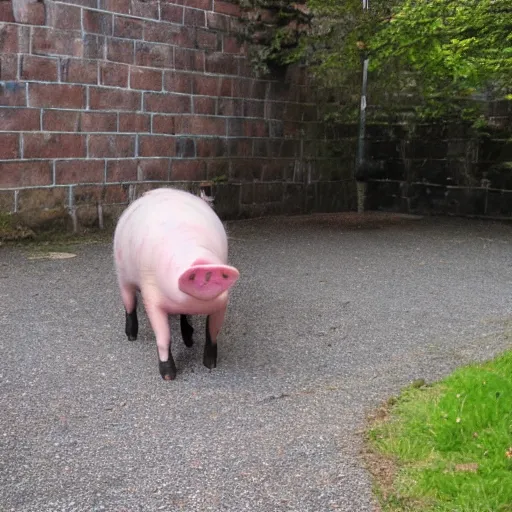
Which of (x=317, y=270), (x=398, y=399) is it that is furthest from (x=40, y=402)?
(x=317, y=270)

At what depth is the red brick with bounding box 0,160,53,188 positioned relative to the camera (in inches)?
273

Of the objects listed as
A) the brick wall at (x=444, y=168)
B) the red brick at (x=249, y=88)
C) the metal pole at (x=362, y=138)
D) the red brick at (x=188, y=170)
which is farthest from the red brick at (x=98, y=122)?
the brick wall at (x=444, y=168)

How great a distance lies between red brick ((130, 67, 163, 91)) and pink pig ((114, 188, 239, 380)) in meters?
4.16

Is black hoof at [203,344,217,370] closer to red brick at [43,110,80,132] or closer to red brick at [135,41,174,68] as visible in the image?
red brick at [43,110,80,132]

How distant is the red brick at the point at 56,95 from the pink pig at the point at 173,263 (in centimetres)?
350

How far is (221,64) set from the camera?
8875 millimetres

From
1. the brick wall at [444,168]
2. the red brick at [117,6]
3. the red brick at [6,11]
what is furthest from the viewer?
the brick wall at [444,168]

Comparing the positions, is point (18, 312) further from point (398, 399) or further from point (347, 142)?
point (347, 142)

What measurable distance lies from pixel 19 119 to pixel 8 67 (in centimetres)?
48

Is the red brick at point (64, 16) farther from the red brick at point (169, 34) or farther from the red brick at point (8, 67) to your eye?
the red brick at point (169, 34)

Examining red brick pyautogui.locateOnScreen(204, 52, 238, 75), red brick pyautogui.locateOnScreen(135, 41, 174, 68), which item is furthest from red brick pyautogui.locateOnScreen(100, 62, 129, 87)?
red brick pyautogui.locateOnScreen(204, 52, 238, 75)

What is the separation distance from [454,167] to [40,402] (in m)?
8.02

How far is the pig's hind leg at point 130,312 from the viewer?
4.05m

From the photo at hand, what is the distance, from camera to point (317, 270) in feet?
21.2
